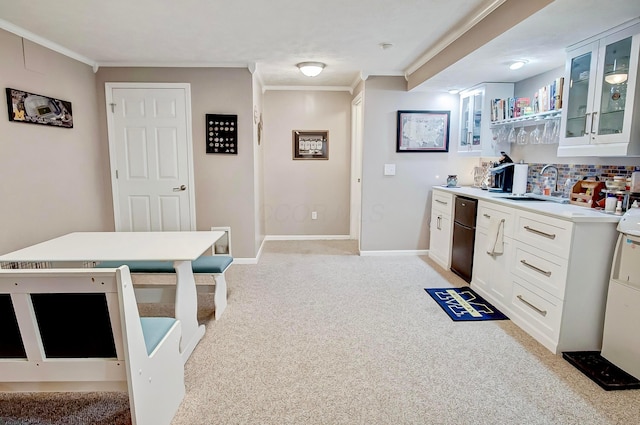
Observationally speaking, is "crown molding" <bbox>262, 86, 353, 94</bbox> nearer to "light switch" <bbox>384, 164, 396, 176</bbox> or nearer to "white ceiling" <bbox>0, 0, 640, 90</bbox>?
"white ceiling" <bbox>0, 0, 640, 90</bbox>

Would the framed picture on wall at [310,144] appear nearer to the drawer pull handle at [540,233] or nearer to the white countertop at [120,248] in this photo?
the white countertop at [120,248]

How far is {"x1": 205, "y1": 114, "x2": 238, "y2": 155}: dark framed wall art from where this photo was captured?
420 cm

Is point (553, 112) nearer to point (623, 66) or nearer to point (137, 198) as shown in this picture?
point (623, 66)

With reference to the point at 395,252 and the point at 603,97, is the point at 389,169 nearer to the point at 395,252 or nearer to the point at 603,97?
the point at 395,252

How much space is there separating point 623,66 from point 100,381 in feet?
10.9

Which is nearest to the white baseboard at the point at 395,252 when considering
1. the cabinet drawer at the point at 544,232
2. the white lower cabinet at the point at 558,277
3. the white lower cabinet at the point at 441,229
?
the white lower cabinet at the point at 441,229

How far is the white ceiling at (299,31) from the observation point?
8.05 feet

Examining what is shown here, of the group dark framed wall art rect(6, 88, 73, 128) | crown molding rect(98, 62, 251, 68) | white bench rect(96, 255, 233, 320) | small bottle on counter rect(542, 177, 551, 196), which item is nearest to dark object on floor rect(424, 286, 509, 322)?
small bottle on counter rect(542, 177, 551, 196)

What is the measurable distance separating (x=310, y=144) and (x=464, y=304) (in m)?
3.24

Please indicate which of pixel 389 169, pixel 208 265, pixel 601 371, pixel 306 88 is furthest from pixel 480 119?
pixel 208 265

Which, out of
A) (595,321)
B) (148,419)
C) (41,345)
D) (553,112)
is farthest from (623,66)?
(41,345)

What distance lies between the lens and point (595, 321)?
2357 millimetres

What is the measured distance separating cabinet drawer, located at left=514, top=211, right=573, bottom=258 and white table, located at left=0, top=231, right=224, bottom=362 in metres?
2.31

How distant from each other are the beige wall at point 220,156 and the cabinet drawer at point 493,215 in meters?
2.48
